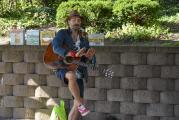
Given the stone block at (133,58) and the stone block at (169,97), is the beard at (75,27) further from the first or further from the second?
the stone block at (169,97)

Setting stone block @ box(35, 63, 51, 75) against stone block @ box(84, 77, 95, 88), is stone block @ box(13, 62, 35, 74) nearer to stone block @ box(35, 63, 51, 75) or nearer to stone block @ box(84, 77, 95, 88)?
stone block @ box(35, 63, 51, 75)

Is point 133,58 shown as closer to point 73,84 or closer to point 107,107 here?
point 107,107

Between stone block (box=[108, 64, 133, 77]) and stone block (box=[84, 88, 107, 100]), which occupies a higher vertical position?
stone block (box=[108, 64, 133, 77])

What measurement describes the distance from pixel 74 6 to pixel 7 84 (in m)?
2.36

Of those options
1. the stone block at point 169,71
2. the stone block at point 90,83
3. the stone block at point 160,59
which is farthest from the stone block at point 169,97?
the stone block at point 90,83

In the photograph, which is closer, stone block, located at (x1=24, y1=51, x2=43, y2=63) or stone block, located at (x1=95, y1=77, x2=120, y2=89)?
stone block, located at (x1=95, y1=77, x2=120, y2=89)

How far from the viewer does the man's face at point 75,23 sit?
663cm

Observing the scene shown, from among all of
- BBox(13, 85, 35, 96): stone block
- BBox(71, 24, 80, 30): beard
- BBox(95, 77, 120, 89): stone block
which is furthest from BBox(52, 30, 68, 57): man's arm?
BBox(13, 85, 35, 96): stone block

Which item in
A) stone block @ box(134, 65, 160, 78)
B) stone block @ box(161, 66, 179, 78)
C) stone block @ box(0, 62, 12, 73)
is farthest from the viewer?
stone block @ box(0, 62, 12, 73)

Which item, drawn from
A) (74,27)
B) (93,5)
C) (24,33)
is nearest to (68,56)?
(74,27)

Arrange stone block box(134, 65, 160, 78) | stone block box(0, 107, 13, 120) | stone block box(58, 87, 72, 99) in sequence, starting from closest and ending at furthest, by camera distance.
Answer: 1. stone block box(134, 65, 160, 78)
2. stone block box(58, 87, 72, 99)
3. stone block box(0, 107, 13, 120)

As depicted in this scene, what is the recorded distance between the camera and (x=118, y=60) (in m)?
7.87

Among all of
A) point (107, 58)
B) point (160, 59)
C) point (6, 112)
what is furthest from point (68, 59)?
point (6, 112)

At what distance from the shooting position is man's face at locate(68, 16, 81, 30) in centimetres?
663
